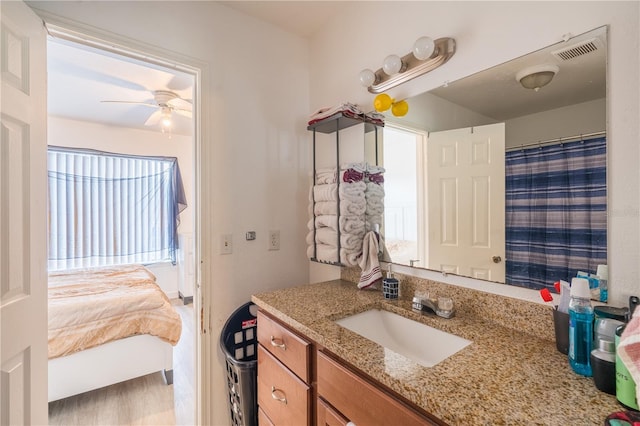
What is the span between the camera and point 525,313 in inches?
38.4

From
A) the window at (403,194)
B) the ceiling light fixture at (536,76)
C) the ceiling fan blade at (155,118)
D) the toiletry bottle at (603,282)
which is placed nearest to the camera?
the toiletry bottle at (603,282)

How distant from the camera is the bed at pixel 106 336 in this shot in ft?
6.42

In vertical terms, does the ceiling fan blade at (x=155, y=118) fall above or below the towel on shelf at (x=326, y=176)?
above

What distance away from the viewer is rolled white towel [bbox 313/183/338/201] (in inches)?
58.7

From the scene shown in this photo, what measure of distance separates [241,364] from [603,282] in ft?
4.68

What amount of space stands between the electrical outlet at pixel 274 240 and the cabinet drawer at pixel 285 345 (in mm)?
513

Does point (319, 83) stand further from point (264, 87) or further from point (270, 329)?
point (270, 329)

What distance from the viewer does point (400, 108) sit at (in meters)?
1.40

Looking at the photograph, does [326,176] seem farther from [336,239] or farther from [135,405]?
[135,405]

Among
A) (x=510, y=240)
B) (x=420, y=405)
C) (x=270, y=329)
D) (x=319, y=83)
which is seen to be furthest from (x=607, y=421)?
(x=319, y=83)

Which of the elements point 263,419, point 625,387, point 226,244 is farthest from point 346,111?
point 263,419

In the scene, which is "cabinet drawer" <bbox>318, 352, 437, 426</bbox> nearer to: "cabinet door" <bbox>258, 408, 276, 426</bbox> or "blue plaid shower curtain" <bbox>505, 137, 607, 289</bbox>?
"cabinet door" <bbox>258, 408, 276, 426</bbox>

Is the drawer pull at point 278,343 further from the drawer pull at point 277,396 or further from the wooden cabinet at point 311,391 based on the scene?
the drawer pull at point 277,396

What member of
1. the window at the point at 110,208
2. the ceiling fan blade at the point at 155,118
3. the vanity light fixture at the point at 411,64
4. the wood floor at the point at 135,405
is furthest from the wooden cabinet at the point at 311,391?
the window at the point at 110,208
